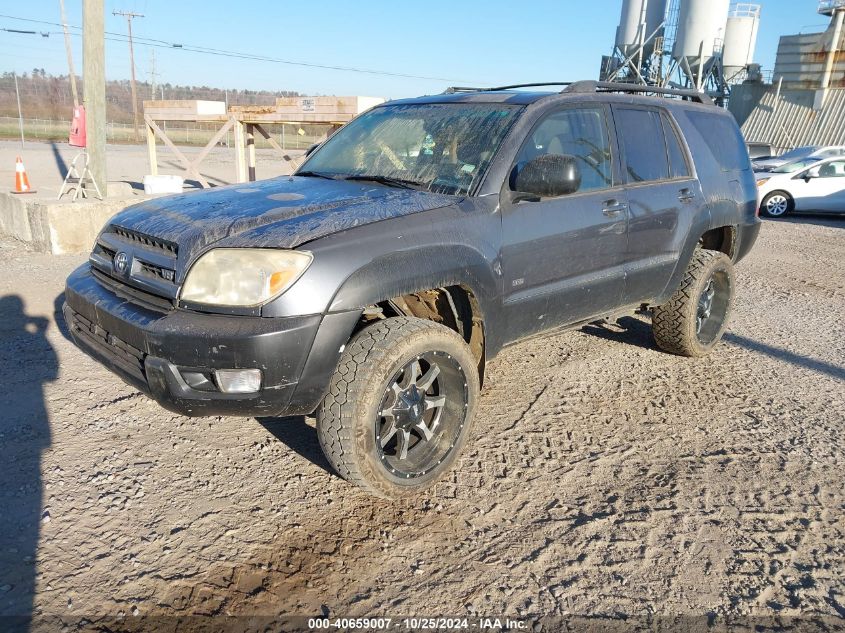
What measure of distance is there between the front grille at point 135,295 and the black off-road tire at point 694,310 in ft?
11.4

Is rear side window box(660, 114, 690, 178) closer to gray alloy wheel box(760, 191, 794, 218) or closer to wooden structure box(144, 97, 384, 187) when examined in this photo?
wooden structure box(144, 97, 384, 187)

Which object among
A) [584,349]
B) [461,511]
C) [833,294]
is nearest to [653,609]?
[461,511]

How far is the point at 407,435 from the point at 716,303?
3.30 meters

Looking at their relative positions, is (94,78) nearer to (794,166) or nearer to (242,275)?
(242,275)

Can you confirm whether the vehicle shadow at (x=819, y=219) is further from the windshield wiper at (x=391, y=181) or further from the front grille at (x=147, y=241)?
the front grille at (x=147, y=241)

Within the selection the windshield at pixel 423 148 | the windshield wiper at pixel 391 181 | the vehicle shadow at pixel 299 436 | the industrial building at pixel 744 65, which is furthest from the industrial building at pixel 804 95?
the vehicle shadow at pixel 299 436

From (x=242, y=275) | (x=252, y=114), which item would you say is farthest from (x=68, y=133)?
(x=242, y=275)

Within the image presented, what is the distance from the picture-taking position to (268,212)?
2883 millimetres

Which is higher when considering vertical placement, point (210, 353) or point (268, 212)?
point (268, 212)

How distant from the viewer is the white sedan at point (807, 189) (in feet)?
45.6

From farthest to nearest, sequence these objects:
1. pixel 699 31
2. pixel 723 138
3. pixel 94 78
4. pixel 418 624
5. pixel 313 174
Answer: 1. pixel 699 31
2. pixel 94 78
3. pixel 723 138
4. pixel 313 174
5. pixel 418 624

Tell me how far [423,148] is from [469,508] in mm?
1983

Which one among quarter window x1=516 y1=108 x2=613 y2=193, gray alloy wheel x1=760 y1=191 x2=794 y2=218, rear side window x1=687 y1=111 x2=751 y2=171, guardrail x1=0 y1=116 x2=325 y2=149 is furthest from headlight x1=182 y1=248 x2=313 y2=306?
guardrail x1=0 y1=116 x2=325 y2=149

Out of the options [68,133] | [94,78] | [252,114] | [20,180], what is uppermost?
[94,78]
